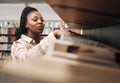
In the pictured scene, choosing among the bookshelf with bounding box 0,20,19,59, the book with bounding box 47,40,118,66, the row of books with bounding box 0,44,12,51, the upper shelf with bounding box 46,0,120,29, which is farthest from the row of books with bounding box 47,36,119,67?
the row of books with bounding box 0,44,12,51

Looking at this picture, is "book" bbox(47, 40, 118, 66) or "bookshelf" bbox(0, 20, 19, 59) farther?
"bookshelf" bbox(0, 20, 19, 59)

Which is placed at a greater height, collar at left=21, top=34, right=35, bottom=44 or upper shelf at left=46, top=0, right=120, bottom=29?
upper shelf at left=46, top=0, right=120, bottom=29

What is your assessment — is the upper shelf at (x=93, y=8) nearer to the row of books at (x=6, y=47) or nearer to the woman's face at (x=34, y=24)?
the woman's face at (x=34, y=24)

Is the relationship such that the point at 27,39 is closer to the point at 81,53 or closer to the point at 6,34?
the point at 81,53

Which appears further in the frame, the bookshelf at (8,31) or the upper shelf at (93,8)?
the bookshelf at (8,31)

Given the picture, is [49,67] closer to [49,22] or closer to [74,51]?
[74,51]

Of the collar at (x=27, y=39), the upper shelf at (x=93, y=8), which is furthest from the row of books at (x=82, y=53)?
the collar at (x=27, y=39)

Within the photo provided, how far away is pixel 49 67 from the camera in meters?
0.28

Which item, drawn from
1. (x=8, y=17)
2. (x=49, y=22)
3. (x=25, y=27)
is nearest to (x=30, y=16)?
(x=25, y=27)

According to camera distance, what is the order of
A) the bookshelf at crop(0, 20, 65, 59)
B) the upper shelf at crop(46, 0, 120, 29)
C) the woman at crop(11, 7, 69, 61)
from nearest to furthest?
the upper shelf at crop(46, 0, 120, 29) → the woman at crop(11, 7, 69, 61) → the bookshelf at crop(0, 20, 65, 59)

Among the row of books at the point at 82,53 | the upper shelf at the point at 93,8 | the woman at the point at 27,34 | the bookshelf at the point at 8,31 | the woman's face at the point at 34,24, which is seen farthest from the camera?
the bookshelf at the point at 8,31

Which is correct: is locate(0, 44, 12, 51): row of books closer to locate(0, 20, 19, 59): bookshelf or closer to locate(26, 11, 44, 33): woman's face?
locate(0, 20, 19, 59): bookshelf

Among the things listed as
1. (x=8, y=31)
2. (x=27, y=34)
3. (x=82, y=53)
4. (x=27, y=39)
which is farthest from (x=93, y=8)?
(x=8, y=31)

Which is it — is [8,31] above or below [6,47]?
above
